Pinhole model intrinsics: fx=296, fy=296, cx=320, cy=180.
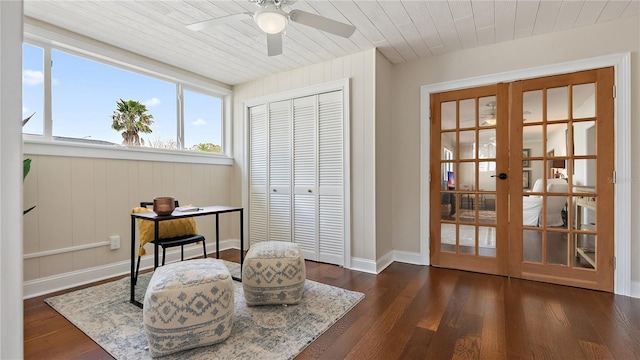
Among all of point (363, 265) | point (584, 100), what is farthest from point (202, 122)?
point (584, 100)

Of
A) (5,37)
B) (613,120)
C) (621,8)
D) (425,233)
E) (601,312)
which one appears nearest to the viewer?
(5,37)

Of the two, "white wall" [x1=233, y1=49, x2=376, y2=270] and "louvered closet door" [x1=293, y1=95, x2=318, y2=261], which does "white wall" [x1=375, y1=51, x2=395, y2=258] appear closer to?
"white wall" [x1=233, y1=49, x2=376, y2=270]

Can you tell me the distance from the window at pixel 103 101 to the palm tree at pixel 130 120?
0.01 meters

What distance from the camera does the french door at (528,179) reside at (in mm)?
2623

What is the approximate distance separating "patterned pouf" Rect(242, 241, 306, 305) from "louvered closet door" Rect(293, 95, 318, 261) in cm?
127

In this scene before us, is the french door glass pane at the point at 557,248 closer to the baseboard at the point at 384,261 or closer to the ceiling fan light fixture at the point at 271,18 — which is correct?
the baseboard at the point at 384,261

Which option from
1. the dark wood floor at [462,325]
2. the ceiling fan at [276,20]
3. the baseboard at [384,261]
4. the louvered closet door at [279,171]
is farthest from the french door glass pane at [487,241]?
the ceiling fan at [276,20]

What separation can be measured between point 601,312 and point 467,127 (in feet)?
6.20

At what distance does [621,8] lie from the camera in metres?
2.36

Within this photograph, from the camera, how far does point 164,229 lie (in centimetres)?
262

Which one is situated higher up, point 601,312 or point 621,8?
point 621,8

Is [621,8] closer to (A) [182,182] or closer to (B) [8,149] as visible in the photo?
(B) [8,149]

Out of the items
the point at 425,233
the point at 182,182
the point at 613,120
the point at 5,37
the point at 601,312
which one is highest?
the point at 613,120

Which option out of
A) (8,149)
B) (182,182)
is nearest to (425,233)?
(182,182)
